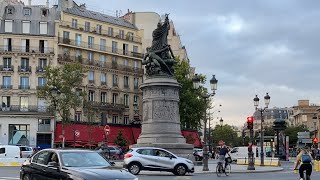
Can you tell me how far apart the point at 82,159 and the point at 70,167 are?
2.50 feet

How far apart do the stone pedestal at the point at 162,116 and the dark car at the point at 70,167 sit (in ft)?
69.6

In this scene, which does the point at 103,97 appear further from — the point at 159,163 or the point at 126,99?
the point at 159,163

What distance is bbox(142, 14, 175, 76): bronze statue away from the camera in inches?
1580

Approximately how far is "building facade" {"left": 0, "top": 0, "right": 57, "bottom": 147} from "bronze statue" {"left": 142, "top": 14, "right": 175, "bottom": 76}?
120 ft

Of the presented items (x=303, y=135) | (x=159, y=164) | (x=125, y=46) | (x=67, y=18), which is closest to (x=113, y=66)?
(x=125, y=46)

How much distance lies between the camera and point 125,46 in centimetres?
8712

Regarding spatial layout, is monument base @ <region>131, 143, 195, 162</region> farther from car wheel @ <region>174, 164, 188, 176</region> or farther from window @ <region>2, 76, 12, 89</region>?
window @ <region>2, 76, 12, 89</region>

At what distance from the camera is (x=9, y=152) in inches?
1870

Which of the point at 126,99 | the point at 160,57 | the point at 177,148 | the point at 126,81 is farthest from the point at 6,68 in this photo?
the point at 177,148

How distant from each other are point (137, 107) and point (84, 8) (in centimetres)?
1837

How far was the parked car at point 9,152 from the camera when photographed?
47125mm

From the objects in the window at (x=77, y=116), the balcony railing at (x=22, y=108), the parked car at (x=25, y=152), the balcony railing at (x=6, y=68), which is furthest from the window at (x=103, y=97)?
the parked car at (x=25, y=152)

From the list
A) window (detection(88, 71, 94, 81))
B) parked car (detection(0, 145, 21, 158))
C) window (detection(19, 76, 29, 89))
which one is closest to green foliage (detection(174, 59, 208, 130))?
window (detection(88, 71, 94, 81))

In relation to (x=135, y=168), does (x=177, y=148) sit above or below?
above
